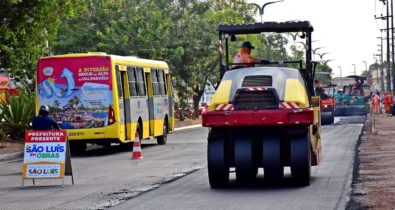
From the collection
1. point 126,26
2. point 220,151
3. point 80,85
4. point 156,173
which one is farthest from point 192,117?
point 220,151

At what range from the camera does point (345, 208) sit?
43.4ft

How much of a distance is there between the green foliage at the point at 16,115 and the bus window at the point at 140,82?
509cm

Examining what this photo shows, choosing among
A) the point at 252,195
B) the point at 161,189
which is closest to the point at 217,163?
the point at 161,189

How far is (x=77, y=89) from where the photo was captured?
2908 cm

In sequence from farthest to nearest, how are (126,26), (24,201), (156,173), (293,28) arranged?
(126,26), (156,173), (293,28), (24,201)

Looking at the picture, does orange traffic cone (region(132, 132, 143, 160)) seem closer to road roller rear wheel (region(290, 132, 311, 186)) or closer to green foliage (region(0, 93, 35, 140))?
green foliage (region(0, 93, 35, 140))

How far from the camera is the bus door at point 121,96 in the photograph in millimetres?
29297

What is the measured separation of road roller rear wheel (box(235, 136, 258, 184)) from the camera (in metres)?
16.5

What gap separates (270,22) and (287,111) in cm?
264

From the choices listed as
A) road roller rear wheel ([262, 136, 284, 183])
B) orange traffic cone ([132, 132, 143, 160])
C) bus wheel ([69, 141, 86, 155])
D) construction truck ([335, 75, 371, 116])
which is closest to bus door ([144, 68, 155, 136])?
bus wheel ([69, 141, 86, 155])

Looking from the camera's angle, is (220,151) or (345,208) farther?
(220,151)

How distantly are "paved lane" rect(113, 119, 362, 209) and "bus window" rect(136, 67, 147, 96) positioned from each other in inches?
479

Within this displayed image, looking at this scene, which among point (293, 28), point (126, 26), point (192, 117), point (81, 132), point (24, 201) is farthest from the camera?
point (192, 117)

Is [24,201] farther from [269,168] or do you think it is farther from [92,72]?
[92,72]
